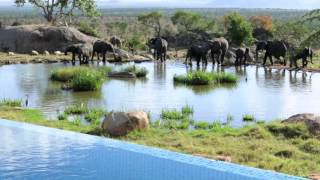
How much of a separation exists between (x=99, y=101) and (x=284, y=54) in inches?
689

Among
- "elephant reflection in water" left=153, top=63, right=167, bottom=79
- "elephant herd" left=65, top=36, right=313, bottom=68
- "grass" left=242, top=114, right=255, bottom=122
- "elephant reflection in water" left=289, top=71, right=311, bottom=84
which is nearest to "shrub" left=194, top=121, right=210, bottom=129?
"grass" left=242, top=114, right=255, bottom=122

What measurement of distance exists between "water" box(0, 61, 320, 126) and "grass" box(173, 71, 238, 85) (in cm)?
41

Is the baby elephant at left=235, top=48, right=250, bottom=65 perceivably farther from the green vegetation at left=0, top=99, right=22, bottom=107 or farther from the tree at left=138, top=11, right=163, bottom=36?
the tree at left=138, top=11, right=163, bottom=36

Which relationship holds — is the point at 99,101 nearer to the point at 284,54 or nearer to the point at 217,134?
the point at 217,134

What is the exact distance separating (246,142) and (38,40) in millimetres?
28023

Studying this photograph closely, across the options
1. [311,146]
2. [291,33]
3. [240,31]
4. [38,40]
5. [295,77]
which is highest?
[240,31]

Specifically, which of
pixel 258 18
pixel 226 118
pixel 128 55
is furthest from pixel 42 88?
pixel 258 18

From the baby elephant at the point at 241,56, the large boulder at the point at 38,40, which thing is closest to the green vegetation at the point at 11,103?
the baby elephant at the point at 241,56

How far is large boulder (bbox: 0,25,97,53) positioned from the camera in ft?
124

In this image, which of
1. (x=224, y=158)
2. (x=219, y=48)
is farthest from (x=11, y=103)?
(x=219, y=48)

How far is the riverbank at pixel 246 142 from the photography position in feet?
33.0

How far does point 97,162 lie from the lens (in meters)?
9.92

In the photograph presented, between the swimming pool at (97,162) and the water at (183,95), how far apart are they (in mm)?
3921

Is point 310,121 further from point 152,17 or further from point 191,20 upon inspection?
point 152,17
